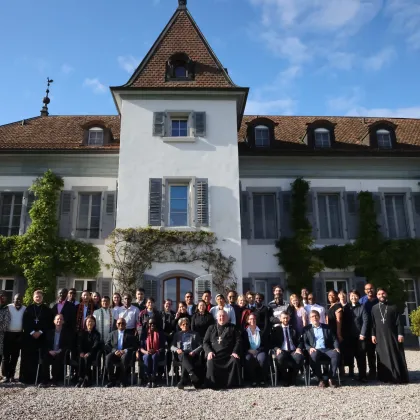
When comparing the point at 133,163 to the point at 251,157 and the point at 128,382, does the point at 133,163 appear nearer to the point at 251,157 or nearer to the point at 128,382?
the point at 251,157

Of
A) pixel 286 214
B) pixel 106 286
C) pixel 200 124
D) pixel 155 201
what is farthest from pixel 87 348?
pixel 286 214

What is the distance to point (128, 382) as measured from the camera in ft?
27.3

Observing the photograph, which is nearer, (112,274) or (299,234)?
(112,274)

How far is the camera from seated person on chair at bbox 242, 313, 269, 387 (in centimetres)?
811

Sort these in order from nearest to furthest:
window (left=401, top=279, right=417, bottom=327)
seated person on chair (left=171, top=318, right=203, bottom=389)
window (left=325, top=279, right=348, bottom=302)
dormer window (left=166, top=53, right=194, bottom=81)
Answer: seated person on chair (left=171, top=318, right=203, bottom=389) → window (left=401, top=279, right=417, bottom=327) → window (left=325, top=279, right=348, bottom=302) → dormer window (left=166, top=53, right=194, bottom=81)

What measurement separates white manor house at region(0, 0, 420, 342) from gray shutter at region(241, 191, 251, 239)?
0.04m

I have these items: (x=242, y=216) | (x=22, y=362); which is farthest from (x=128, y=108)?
(x=22, y=362)

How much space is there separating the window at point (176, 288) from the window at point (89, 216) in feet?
11.0

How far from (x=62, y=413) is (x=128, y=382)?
2523 millimetres

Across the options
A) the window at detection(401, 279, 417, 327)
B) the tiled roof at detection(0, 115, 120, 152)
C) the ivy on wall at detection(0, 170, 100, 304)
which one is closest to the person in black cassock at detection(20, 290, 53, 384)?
the ivy on wall at detection(0, 170, 100, 304)

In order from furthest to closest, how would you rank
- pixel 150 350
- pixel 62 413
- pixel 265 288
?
pixel 265 288, pixel 150 350, pixel 62 413

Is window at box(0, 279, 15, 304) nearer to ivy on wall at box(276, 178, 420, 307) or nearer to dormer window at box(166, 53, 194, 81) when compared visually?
dormer window at box(166, 53, 194, 81)

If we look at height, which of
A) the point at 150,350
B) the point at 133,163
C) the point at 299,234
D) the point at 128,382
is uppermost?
the point at 133,163

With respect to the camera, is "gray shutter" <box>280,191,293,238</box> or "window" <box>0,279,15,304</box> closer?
"window" <box>0,279,15,304</box>
